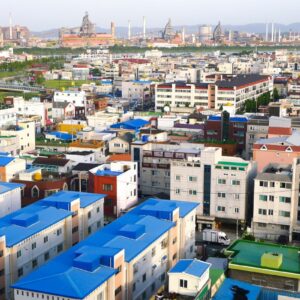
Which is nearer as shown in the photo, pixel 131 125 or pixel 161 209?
pixel 161 209

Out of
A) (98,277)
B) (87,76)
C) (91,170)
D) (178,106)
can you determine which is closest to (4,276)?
(98,277)

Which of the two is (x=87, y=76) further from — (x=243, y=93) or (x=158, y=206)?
(x=158, y=206)

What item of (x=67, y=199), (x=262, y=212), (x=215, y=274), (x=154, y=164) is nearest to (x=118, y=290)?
(x=215, y=274)

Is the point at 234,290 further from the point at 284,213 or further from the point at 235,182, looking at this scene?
the point at 235,182

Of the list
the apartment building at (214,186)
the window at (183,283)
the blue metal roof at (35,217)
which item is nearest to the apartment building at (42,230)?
the blue metal roof at (35,217)

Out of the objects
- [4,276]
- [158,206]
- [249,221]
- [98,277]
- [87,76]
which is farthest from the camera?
[87,76]

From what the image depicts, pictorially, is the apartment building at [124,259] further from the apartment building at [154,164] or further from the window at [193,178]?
the apartment building at [154,164]

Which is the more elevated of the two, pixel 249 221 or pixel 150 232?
pixel 150 232
